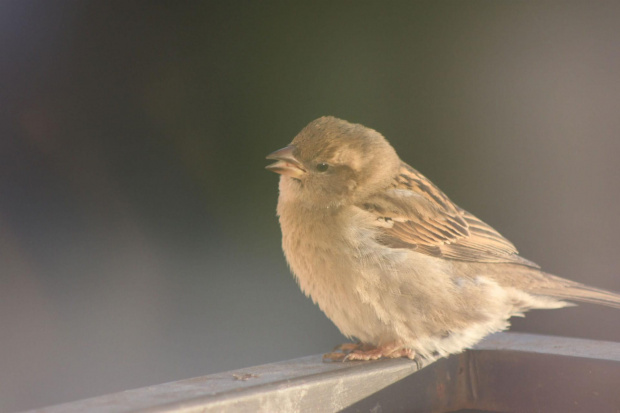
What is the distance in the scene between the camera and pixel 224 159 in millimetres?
3266

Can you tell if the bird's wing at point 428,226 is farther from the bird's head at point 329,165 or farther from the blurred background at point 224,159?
the blurred background at point 224,159

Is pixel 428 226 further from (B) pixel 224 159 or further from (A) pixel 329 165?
(B) pixel 224 159

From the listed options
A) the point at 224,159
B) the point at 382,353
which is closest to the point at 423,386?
the point at 382,353

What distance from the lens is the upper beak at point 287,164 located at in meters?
2.05

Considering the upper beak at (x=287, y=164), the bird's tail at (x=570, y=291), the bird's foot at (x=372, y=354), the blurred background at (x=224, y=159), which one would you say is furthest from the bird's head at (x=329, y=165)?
the blurred background at (x=224, y=159)

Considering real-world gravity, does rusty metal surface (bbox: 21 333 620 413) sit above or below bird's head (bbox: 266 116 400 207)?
below

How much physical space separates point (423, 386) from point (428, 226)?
598mm

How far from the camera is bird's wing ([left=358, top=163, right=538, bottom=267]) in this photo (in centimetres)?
209

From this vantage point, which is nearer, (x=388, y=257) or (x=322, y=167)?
(x=388, y=257)

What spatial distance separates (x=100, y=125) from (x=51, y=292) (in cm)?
77

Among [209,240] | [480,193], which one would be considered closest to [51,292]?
[209,240]

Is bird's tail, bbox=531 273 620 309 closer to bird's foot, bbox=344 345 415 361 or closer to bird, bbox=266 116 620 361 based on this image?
bird, bbox=266 116 620 361

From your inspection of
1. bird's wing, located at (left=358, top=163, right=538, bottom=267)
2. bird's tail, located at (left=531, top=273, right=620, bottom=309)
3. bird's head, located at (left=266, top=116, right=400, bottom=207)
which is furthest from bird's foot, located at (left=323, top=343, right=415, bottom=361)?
bird's tail, located at (left=531, top=273, right=620, bottom=309)

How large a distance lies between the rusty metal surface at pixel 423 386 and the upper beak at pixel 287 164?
1.80 ft
